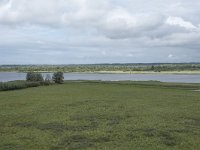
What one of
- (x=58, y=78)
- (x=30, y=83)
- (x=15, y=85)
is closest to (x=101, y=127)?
(x=15, y=85)

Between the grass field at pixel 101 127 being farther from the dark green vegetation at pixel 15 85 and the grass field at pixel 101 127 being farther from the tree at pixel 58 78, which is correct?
the tree at pixel 58 78

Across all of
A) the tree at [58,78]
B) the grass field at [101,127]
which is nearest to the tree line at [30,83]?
the tree at [58,78]

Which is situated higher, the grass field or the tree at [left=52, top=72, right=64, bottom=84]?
the tree at [left=52, top=72, right=64, bottom=84]

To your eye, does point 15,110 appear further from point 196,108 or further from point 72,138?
point 196,108

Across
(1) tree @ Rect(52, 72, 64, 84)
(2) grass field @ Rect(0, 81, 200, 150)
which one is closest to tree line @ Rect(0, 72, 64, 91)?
(1) tree @ Rect(52, 72, 64, 84)

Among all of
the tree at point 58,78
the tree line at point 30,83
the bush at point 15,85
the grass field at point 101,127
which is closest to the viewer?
the grass field at point 101,127

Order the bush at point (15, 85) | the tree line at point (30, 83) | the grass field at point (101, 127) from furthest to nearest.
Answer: the tree line at point (30, 83) → the bush at point (15, 85) → the grass field at point (101, 127)

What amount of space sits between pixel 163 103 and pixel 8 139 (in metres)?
16.0

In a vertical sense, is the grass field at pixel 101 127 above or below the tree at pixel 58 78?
below

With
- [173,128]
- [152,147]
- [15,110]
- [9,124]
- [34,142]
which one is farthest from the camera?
[15,110]

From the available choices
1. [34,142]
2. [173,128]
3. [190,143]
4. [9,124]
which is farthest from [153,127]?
[9,124]

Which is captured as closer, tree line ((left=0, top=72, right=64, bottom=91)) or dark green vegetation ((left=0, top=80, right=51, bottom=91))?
dark green vegetation ((left=0, top=80, right=51, bottom=91))

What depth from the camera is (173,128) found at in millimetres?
17797

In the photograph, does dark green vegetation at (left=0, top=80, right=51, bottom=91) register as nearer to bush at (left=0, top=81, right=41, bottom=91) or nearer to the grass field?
bush at (left=0, top=81, right=41, bottom=91)
